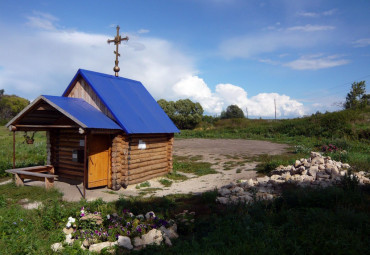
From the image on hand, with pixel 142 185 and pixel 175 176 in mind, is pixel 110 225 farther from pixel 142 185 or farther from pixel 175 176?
pixel 175 176

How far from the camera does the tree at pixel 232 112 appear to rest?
6875 centimetres

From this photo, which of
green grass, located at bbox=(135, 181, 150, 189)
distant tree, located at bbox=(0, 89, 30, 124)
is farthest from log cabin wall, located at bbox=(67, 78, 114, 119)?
distant tree, located at bbox=(0, 89, 30, 124)

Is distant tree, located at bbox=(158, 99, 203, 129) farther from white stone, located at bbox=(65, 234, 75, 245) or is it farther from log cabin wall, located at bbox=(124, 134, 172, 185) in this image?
white stone, located at bbox=(65, 234, 75, 245)

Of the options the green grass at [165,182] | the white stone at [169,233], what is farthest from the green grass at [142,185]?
the white stone at [169,233]

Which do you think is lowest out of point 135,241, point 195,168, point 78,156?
point 195,168

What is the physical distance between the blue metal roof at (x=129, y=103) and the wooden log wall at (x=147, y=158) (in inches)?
21.0

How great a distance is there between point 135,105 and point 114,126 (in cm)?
273

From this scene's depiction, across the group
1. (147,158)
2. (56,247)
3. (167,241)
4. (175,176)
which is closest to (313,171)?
(175,176)

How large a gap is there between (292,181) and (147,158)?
631 centimetres

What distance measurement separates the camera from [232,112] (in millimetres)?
69688

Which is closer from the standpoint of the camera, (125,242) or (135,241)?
(125,242)

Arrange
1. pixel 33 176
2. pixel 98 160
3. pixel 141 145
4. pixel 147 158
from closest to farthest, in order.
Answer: pixel 33 176 → pixel 98 160 → pixel 141 145 → pixel 147 158

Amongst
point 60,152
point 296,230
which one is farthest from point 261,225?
point 60,152

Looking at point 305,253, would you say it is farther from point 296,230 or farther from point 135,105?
point 135,105
